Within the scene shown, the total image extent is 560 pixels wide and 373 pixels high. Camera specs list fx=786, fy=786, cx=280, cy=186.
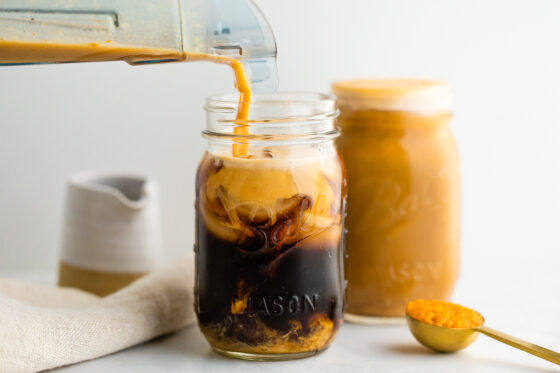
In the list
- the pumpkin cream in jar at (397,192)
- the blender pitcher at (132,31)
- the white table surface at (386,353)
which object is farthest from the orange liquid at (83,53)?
the white table surface at (386,353)

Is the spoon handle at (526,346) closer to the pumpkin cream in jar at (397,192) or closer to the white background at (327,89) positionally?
the pumpkin cream in jar at (397,192)

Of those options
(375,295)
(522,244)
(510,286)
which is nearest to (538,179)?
(522,244)

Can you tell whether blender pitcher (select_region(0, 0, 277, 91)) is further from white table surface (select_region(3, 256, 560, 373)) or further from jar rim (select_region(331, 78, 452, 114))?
white table surface (select_region(3, 256, 560, 373))

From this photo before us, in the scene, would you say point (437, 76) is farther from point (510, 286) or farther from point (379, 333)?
point (379, 333)

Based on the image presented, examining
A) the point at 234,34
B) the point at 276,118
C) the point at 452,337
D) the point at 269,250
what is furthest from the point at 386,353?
the point at 234,34

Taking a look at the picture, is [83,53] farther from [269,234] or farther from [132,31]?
[269,234]
